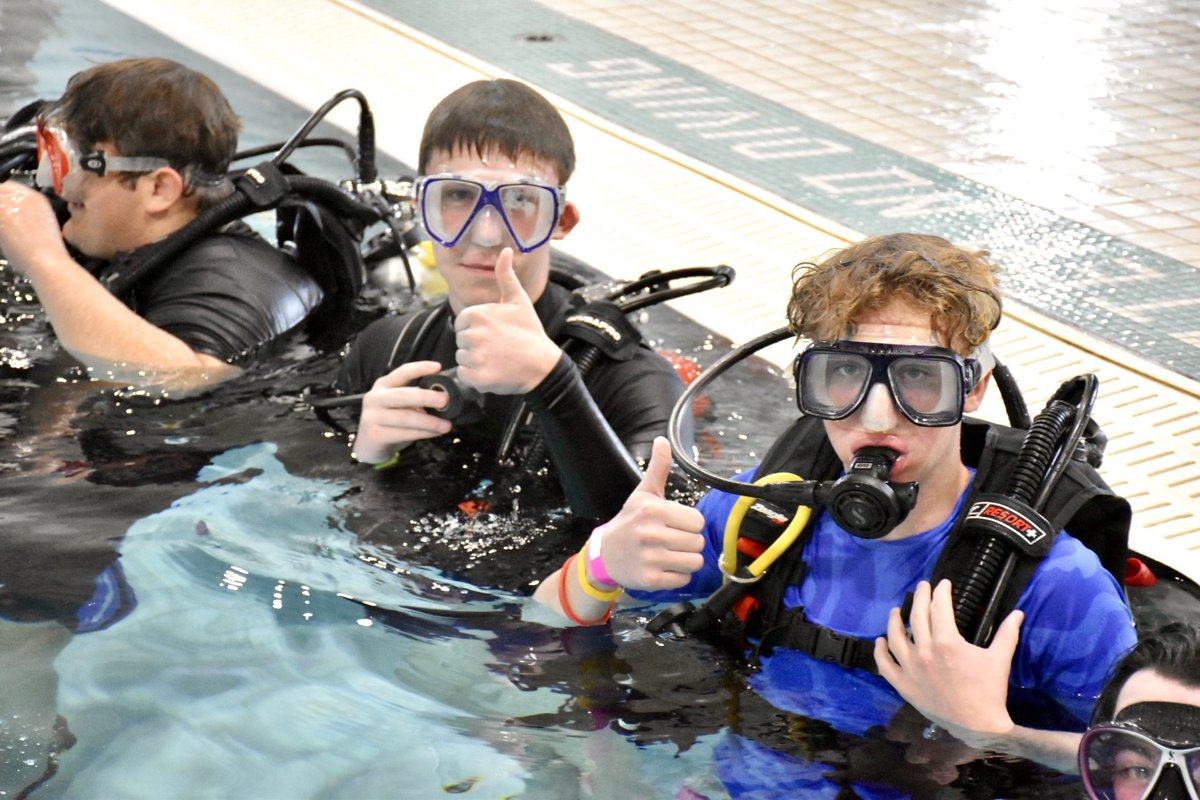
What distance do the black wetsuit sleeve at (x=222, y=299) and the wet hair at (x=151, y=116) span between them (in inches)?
7.2

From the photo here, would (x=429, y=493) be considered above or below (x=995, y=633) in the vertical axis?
below

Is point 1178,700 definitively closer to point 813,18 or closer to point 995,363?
point 995,363

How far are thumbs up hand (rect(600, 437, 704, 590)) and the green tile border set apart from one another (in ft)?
7.27

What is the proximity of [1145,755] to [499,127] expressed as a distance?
5.45 ft

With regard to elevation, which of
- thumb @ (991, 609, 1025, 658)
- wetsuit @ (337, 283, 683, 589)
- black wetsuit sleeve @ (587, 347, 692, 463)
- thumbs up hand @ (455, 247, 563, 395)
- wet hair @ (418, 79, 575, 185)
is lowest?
wetsuit @ (337, 283, 683, 589)

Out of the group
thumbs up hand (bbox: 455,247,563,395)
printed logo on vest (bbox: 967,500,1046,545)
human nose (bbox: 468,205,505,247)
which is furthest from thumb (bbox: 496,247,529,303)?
printed logo on vest (bbox: 967,500,1046,545)

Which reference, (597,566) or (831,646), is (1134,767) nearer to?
(831,646)

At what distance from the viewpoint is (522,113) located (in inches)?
111

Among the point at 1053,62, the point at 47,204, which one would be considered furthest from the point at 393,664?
the point at 1053,62

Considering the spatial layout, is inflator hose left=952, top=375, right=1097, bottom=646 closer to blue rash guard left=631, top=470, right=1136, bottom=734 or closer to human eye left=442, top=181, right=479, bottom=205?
blue rash guard left=631, top=470, right=1136, bottom=734

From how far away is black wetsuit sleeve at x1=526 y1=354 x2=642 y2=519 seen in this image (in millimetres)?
2438

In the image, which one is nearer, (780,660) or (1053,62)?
(780,660)

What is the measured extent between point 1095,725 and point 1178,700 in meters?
0.09

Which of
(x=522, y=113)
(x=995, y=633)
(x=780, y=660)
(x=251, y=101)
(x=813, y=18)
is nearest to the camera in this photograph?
(x=995, y=633)
